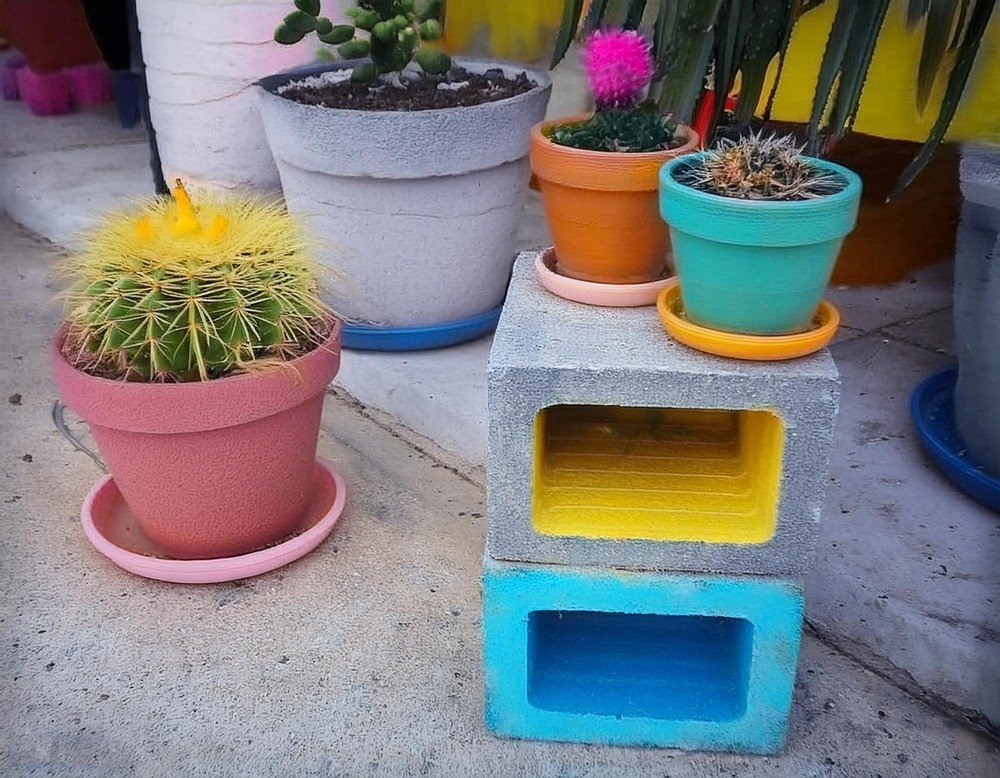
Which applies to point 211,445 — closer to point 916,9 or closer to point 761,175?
point 761,175

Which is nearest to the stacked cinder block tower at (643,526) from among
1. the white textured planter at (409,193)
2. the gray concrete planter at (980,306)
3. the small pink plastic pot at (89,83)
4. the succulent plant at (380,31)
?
the gray concrete planter at (980,306)

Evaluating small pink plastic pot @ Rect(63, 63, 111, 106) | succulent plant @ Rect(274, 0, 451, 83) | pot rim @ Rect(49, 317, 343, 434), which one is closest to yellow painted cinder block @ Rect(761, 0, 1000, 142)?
succulent plant @ Rect(274, 0, 451, 83)

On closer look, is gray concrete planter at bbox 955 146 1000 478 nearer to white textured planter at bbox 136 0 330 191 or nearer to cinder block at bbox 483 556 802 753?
cinder block at bbox 483 556 802 753

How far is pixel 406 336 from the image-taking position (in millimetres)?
1944

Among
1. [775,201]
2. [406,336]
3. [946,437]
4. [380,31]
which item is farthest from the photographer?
[406,336]

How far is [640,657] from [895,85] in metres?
1.15

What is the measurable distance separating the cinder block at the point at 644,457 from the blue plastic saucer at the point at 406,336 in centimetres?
72

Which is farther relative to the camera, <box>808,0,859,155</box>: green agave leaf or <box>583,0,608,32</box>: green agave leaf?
<box>583,0,608,32</box>: green agave leaf

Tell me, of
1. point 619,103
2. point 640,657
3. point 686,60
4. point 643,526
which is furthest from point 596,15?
point 640,657

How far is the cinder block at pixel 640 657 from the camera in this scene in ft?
3.61

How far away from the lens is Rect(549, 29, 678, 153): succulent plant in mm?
A: 1148

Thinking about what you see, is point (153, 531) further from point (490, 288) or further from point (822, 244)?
point (822, 244)

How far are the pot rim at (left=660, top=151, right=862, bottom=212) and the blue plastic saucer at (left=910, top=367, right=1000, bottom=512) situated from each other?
0.70m

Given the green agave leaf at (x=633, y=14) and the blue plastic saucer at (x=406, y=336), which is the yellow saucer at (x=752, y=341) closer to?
the green agave leaf at (x=633, y=14)
